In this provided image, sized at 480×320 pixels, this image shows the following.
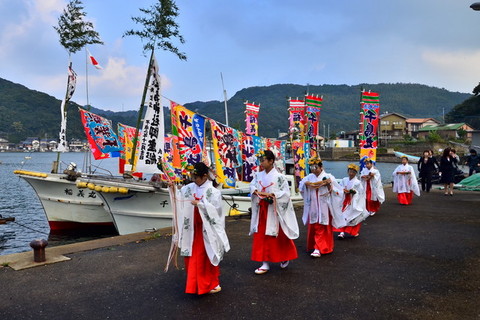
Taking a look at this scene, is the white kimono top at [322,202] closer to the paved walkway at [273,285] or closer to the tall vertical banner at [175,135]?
the paved walkway at [273,285]

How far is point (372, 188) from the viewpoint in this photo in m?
11.6

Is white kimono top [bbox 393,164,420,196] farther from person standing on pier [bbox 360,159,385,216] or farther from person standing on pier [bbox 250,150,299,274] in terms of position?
person standing on pier [bbox 250,150,299,274]

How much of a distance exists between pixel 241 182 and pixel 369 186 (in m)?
5.01

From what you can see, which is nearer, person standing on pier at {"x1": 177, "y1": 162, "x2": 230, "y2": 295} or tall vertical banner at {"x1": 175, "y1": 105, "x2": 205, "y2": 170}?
person standing on pier at {"x1": 177, "y1": 162, "x2": 230, "y2": 295}

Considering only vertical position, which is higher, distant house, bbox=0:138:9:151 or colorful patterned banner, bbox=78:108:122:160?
distant house, bbox=0:138:9:151

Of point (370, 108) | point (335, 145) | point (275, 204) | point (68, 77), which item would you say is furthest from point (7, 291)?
point (335, 145)

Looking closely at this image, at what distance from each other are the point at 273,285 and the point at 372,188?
7.02 m

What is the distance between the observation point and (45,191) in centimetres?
1497

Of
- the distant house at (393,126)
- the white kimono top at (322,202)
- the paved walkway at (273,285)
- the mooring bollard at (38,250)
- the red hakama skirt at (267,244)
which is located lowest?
the paved walkway at (273,285)

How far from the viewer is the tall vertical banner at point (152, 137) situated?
1099 centimetres

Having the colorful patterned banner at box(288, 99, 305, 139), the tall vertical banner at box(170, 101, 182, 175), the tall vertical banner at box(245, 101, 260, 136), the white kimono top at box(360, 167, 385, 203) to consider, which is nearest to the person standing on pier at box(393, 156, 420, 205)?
the white kimono top at box(360, 167, 385, 203)

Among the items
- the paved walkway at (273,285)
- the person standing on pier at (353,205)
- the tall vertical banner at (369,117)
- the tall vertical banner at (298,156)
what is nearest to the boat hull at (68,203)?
the paved walkway at (273,285)

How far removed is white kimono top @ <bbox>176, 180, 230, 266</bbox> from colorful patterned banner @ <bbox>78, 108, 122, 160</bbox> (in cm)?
1065

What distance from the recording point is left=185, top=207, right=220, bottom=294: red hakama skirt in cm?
506
